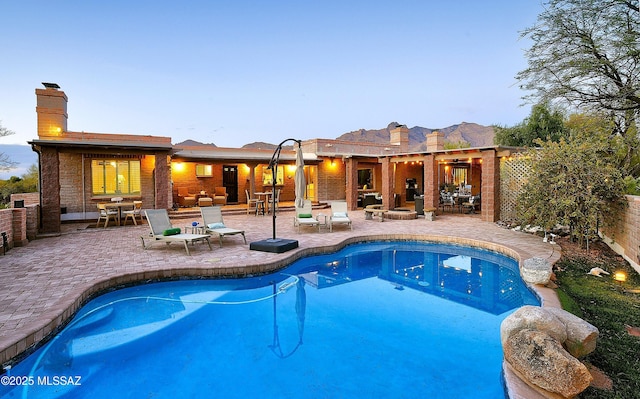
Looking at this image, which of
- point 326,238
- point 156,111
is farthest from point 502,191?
point 156,111

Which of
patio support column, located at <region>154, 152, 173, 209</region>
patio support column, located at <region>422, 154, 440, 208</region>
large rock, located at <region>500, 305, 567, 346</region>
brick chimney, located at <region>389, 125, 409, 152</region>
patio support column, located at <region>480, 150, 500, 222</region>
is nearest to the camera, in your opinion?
large rock, located at <region>500, 305, 567, 346</region>

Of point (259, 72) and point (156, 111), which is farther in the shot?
point (156, 111)

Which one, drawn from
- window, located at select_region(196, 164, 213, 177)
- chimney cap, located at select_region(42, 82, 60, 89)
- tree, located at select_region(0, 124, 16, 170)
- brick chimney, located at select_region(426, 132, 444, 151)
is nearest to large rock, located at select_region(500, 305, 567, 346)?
window, located at select_region(196, 164, 213, 177)

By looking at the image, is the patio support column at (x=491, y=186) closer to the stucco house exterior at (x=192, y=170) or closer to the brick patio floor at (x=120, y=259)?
the stucco house exterior at (x=192, y=170)

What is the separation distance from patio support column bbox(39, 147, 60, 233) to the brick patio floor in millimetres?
578

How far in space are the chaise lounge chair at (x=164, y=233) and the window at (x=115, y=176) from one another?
795 cm

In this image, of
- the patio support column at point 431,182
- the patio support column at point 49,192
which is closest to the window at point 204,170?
the patio support column at point 49,192

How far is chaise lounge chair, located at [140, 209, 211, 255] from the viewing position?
8.27m

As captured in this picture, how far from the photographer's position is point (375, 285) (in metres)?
7.20

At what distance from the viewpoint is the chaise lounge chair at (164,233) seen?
27.1ft

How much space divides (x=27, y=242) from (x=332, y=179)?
1520 cm

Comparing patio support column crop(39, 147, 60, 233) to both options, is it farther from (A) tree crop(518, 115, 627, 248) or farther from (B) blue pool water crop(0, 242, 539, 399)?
(A) tree crop(518, 115, 627, 248)

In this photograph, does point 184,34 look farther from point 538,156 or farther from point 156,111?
point 538,156

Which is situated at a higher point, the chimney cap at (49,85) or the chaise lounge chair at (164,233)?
the chimney cap at (49,85)
